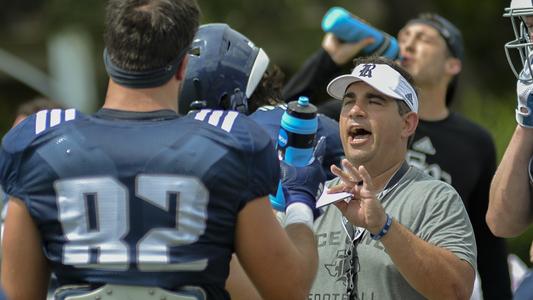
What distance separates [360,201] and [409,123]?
0.60 meters

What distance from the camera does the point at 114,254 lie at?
3.75 meters

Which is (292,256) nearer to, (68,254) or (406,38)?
(68,254)

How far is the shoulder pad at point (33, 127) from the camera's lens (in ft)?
12.5

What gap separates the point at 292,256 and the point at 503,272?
10.5 ft

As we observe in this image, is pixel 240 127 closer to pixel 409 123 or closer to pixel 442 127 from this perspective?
pixel 409 123

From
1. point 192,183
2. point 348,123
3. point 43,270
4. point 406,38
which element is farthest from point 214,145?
point 406,38

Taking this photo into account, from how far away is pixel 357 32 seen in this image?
23.6ft

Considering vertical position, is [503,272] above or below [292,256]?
below

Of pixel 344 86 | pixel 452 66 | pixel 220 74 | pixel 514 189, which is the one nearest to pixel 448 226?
pixel 514 189

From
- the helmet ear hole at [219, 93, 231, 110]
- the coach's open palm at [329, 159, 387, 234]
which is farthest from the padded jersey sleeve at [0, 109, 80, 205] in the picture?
the helmet ear hole at [219, 93, 231, 110]

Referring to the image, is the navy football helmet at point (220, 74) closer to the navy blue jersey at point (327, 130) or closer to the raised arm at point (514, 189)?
the navy blue jersey at point (327, 130)

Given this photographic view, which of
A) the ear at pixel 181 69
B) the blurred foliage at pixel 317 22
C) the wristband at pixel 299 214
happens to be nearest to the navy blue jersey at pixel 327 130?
the wristband at pixel 299 214

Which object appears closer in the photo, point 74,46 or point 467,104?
point 467,104

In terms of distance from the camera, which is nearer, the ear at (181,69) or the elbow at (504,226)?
the ear at (181,69)
